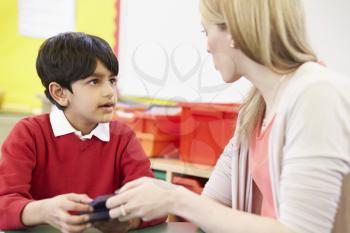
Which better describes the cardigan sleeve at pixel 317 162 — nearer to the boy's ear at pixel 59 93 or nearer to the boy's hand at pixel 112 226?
the boy's hand at pixel 112 226

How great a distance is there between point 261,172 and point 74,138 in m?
0.47

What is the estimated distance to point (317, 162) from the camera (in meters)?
0.81

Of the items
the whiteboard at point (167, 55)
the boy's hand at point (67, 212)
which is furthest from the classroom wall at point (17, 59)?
the boy's hand at point (67, 212)

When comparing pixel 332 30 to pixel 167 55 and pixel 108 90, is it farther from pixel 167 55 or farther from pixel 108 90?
→ pixel 108 90

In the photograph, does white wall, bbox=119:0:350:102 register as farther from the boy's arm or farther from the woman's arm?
the woman's arm

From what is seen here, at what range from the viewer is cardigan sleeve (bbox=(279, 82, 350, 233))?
81 centimetres

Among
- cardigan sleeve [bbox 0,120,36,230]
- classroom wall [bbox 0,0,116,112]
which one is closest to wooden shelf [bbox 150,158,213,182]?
classroom wall [bbox 0,0,116,112]

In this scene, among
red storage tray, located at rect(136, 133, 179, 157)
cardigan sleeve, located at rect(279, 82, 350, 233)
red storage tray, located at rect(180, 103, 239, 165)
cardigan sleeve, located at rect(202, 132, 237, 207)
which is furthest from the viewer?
red storage tray, located at rect(136, 133, 179, 157)

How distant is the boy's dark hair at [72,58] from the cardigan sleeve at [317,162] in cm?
56

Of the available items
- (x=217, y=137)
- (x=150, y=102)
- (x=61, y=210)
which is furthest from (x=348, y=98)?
(x=150, y=102)

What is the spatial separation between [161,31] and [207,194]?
170 cm

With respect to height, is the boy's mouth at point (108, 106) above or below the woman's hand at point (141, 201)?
above

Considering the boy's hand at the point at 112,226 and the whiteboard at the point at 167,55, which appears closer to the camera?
the boy's hand at the point at 112,226

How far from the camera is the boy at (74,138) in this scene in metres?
1.12
